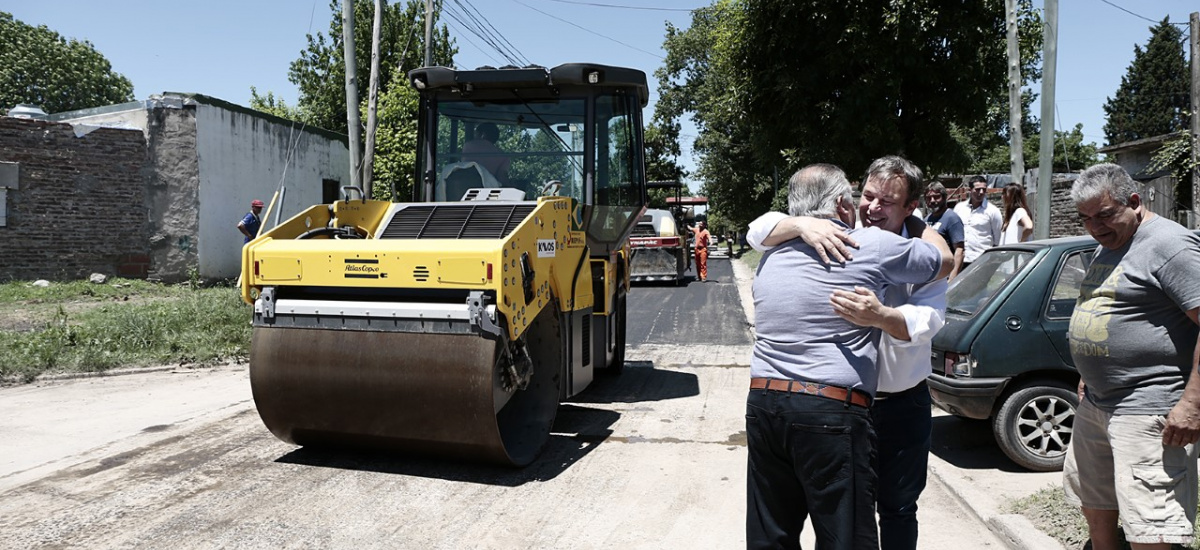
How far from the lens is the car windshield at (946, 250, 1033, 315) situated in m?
5.82

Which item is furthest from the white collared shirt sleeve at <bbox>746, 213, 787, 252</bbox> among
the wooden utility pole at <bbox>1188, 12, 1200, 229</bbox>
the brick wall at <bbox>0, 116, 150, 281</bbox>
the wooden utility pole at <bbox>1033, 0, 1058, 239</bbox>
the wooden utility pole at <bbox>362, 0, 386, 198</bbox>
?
the brick wall at <bbox>0, 116, 150, 281</bbox>

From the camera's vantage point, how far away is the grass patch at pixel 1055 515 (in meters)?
4.12

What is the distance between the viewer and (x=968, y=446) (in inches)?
244

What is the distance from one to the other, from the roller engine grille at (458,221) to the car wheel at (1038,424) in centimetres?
350

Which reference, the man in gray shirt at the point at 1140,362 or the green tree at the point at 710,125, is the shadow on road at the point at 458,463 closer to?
the man in gray shirt at the point at 1140,362

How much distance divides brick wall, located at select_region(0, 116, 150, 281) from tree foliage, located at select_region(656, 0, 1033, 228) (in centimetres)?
1253

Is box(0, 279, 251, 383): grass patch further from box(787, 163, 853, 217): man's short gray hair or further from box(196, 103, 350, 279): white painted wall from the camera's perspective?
box(787, 163, 853, 217): man's short gray hair

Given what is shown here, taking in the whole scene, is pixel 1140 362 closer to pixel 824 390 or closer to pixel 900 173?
pixel 900 173

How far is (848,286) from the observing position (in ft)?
9.30

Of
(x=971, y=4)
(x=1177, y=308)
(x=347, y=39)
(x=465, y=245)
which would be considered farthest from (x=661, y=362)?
(x=971, y=4)

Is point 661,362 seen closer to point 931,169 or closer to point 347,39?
point 347,39

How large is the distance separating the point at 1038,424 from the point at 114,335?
959cm

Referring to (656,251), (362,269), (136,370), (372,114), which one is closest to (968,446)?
(362,269)

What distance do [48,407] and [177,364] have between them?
1.98m
